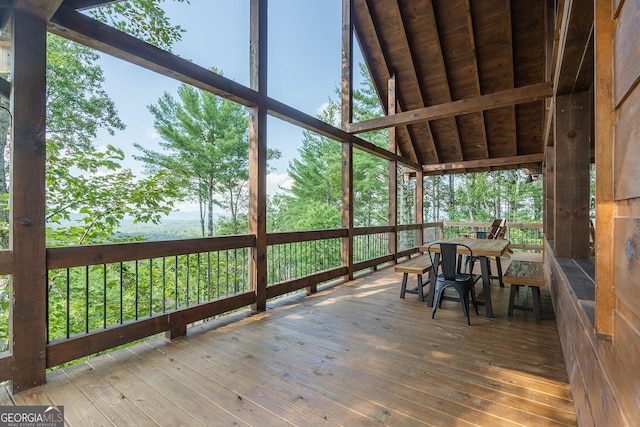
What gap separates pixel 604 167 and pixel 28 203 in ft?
10.3

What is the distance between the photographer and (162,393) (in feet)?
6.50

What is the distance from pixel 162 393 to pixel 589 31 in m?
3.69

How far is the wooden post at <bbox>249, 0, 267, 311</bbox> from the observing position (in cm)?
364

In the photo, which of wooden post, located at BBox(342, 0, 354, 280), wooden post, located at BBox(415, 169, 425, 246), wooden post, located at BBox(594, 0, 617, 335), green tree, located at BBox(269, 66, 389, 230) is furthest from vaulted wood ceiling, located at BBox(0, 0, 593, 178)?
green tree, located at BBox(269, 66, 389, 230)

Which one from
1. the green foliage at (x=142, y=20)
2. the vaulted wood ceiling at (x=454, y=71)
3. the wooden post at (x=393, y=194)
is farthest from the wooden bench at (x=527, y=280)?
the green foliage at (x=142, y=20)

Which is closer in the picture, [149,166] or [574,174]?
[574,174]

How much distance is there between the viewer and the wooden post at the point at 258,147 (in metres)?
3.64

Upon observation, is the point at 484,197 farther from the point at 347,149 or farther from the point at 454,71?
the point at 347,149

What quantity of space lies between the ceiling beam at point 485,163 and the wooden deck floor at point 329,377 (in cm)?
572

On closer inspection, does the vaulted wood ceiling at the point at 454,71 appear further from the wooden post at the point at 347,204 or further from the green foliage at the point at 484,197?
the green foliage at the point at 484,197

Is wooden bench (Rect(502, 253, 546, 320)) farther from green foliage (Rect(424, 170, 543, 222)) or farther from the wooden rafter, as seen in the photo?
green foliage (Rect(424, 170, 543, 222))

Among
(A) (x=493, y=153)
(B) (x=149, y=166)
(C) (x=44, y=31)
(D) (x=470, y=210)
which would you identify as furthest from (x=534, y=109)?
(B) (x=149, y=166)

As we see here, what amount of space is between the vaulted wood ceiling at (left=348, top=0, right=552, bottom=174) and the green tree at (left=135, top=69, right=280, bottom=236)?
24.2 feet

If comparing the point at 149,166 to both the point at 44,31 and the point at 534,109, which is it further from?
the point at 534,109
